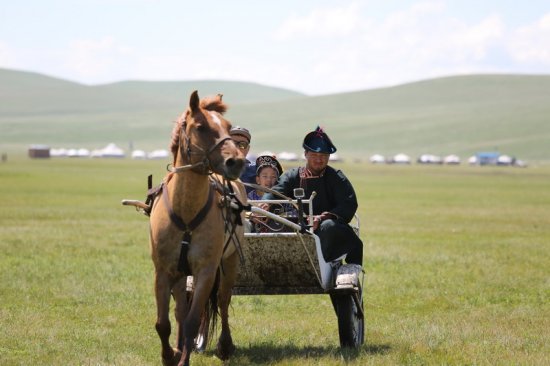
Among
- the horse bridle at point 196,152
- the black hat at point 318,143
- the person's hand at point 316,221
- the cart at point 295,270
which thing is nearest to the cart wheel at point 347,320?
the cart at point 295,270

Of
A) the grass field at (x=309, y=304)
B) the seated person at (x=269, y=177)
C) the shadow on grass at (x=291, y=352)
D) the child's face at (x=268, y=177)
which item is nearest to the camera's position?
the shadow on grass at (x=291, y=352)

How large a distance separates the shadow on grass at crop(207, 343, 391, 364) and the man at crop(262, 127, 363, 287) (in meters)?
0.71

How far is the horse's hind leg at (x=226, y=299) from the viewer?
1080 centimetres

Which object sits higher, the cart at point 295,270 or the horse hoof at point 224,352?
the cart at point 295,270

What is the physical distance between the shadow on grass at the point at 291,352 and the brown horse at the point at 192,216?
1098 millimetres

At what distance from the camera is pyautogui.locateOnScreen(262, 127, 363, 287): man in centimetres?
1129

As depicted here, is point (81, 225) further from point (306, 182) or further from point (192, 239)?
point (192, 239)

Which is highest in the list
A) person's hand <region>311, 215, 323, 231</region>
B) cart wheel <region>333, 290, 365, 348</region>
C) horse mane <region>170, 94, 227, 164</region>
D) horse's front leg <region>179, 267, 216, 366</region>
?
horse mane <region>170, 94, 227, 164</region>

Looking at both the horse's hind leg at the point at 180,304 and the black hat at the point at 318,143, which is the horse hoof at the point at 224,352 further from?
the black hat at the point at 318,143

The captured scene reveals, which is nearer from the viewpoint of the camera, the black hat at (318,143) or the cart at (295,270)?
the cart at (295,270)

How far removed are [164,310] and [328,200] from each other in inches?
108

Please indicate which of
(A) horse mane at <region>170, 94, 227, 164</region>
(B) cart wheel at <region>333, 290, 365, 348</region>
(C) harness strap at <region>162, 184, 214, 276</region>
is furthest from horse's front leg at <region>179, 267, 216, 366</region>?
(B) cart wheel at <region>333, 290, 365, 348</region>

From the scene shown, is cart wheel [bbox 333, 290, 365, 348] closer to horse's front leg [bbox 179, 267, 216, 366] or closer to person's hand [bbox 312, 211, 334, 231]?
person's hand [bbox 312, 211, 334, 231]

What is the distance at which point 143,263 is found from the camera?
20.1 meters
